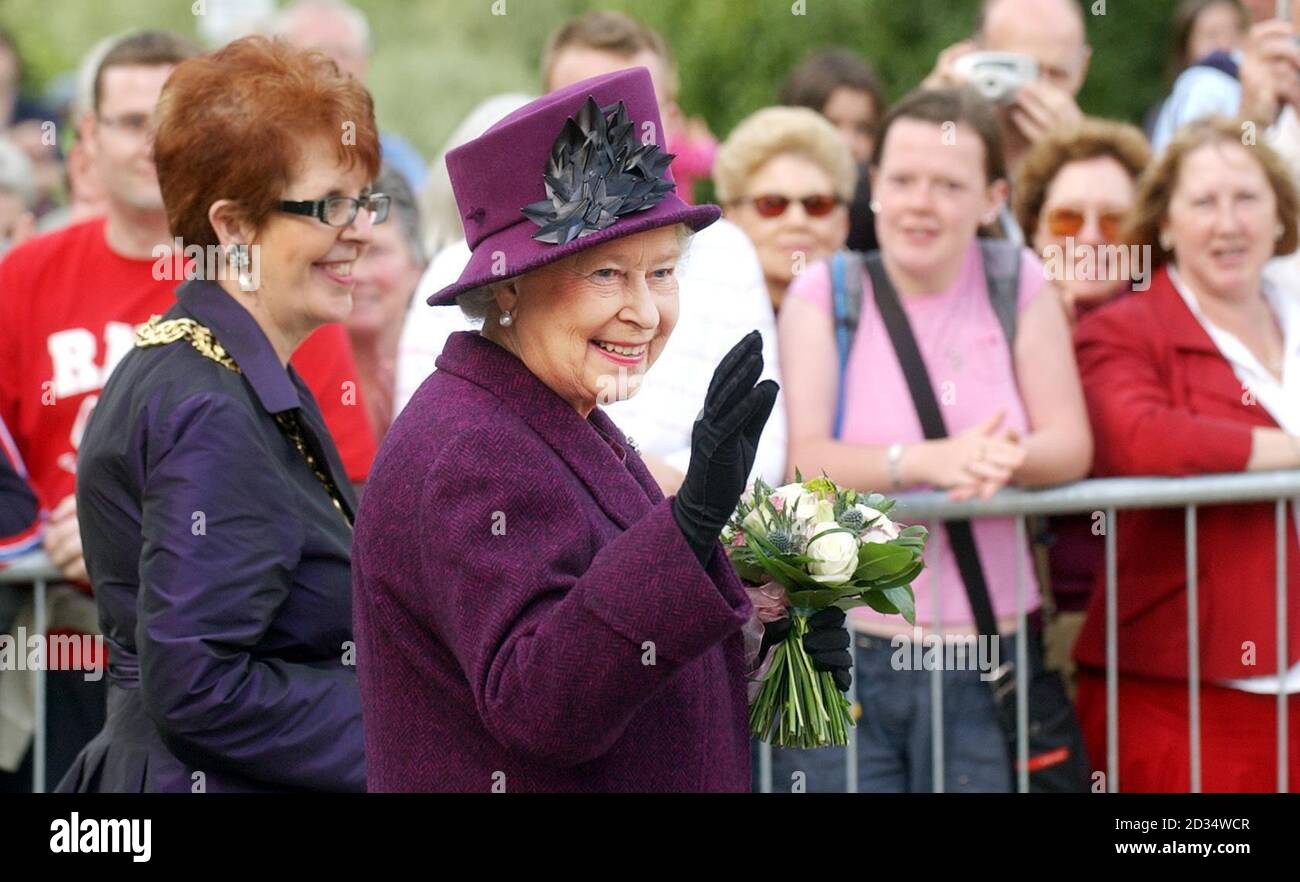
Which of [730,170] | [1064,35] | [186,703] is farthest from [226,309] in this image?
[1064,35]

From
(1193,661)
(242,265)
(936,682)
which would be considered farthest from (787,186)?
(242,265)

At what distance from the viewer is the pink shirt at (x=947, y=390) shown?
466 cm

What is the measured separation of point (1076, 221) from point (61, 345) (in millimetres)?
2970

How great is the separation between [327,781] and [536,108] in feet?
4.25

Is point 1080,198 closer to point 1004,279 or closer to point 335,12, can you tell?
point 1004,279

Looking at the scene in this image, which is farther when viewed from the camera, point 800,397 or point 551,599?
point 800,397

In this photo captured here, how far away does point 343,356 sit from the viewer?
4395 millimetres

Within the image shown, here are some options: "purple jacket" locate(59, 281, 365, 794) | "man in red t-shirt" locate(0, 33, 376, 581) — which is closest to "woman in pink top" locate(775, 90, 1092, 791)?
"man in red t-shirt" locate(0, 33, 376, 581)

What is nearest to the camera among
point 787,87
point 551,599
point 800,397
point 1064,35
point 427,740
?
point 551,599

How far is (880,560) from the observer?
3.03 meters

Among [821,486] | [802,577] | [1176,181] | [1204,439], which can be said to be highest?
[1176,181]

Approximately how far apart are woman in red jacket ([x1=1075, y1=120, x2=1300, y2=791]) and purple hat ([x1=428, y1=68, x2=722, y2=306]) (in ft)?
7.81

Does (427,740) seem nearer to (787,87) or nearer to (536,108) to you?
(536,108)

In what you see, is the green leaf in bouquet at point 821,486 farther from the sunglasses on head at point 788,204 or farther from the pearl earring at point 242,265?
the sunglasses on head at point 788,204
